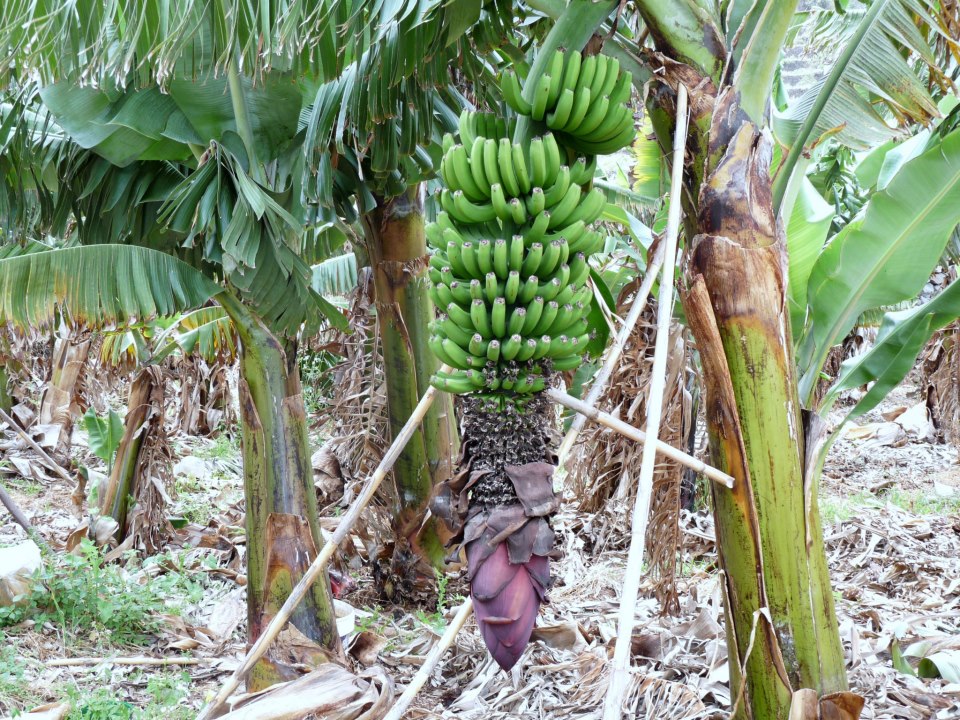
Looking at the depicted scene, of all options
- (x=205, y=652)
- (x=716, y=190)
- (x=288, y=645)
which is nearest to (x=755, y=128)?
(x=716, y=190)

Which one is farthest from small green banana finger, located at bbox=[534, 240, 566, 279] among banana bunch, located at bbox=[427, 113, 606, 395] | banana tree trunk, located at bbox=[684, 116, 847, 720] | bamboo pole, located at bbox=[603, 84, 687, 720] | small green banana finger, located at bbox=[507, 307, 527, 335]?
banana tree trunk, located at bbox=[684, 116, 847, 720]

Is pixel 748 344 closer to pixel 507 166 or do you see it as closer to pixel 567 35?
pixel 507 166

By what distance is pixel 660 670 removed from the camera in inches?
109

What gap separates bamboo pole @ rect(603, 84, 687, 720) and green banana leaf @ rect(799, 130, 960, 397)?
723 millimetres

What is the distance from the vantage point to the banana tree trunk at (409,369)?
3.74m

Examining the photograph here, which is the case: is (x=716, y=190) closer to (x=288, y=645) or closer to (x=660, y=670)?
(x=660, y=670)

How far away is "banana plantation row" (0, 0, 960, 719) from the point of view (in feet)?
5.14

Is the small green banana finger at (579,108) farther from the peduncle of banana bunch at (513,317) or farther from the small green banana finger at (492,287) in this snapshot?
the small green banana finger at (492,287)

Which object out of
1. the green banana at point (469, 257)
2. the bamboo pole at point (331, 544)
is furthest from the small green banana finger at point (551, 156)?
the bamboo pole at point (331, 544)

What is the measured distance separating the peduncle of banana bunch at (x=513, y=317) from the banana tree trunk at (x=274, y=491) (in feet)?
4.95

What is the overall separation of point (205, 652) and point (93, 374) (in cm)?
533

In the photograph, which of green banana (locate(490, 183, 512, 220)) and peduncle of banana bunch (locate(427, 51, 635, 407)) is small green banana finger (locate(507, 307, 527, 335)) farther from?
green banana (locate(490, 183, 512, 220))

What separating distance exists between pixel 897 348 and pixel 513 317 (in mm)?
1367

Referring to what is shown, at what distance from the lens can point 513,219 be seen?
1.58 meters
